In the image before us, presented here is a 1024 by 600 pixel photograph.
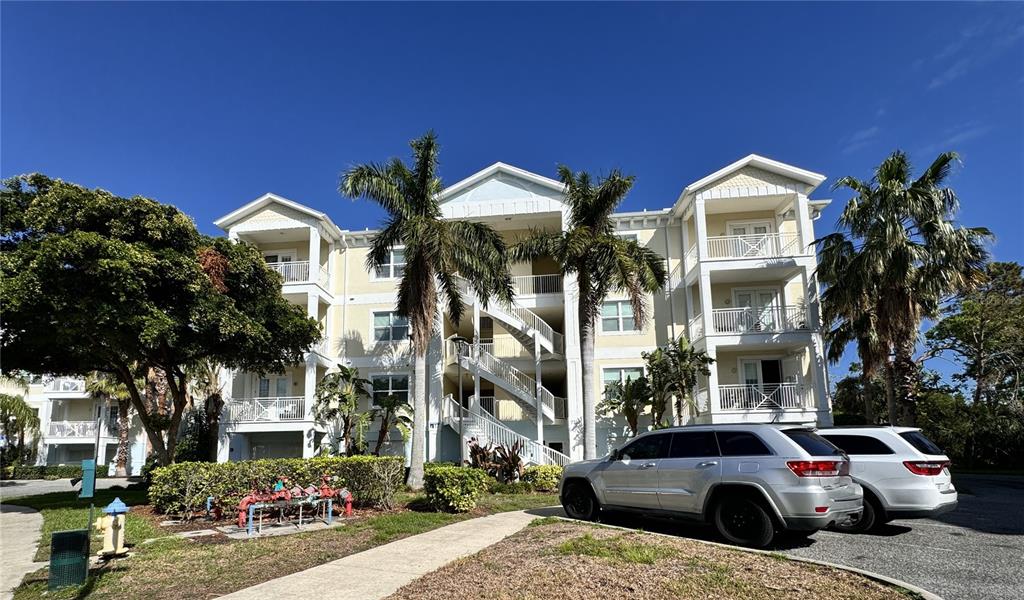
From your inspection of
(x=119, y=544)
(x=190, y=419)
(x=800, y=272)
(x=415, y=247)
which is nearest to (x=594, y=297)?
(x=415, y=247)

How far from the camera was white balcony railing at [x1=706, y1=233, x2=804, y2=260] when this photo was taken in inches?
882

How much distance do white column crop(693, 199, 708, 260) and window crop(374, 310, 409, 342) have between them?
40.0 feet

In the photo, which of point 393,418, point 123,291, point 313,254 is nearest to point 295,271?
point 313,254

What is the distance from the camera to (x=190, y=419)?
26750 mm

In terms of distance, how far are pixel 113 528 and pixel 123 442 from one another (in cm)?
2680

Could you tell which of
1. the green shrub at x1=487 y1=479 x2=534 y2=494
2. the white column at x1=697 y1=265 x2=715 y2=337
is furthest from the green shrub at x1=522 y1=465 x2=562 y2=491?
the white column at x1=697 y1=265 x2=715 y2=337

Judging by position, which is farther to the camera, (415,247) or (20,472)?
(20,472)

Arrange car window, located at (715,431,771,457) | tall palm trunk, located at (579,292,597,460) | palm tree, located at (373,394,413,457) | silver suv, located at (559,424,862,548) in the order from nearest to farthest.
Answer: silver suv, located at (559,424,862,548)
car window, located at (715,431,771,457)
tall palm trunk, located at (579,292,597,460)
palm tree, located at (373,394,413,457)

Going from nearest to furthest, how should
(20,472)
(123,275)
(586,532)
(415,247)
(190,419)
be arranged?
(586,532), (123,275), (415,247), (190,419), (20,472)

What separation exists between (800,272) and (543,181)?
10718 millimetres

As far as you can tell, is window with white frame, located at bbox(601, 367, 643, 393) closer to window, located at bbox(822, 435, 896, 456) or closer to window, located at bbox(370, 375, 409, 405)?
window, located at bbox(370, 375, 409, 405)

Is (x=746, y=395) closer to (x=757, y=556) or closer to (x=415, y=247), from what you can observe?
(x=415, y=247)

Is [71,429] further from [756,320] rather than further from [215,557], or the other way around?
[756,320]

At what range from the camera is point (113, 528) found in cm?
749
